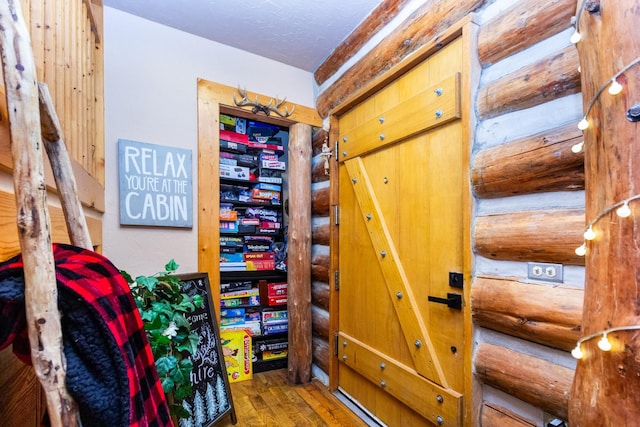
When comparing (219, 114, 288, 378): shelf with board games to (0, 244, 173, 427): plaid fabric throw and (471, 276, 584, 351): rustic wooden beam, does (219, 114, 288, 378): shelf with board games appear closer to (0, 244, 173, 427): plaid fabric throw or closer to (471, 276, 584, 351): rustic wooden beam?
(471, 276, 584, 351): rustic wooden beam

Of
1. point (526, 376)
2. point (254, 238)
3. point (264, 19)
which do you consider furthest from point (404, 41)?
point (254, 238)

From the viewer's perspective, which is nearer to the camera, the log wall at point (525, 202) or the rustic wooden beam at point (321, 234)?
the log wall at point (525, 202)

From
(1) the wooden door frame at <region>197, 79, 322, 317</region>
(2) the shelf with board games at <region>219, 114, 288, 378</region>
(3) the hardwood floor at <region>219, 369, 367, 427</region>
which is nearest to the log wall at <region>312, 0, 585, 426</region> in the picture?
(3) the hardwood floor at <region>219, 369, 367, 427</region>

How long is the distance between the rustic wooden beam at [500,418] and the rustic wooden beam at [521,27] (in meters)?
1.53

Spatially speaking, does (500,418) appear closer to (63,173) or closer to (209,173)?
(63,173)

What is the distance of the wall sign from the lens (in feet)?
6.73

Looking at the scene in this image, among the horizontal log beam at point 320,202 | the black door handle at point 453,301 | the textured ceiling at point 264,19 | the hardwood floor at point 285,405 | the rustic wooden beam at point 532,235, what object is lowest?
the hardwood floor at point 285,405

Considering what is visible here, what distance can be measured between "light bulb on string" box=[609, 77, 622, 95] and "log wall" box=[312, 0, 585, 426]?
0.39m

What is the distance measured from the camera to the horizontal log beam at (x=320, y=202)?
8.59 ft

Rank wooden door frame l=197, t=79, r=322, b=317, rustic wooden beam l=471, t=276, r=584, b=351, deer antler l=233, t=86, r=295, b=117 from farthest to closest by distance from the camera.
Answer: deer antler l=233, t=86, r=295, b=117 < wooden door frame l=197, t=79, r=322, b=317 < rustic wooden beam l=471, t=276, r=584, b=351

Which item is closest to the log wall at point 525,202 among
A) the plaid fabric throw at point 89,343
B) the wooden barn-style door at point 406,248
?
the wooden barn-style door at point 406,248

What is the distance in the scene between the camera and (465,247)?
1460mm

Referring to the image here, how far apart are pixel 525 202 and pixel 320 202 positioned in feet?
5.41

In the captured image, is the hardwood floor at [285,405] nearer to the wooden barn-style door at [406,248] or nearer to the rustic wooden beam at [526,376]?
the wooden barn-style door at [406,248]
